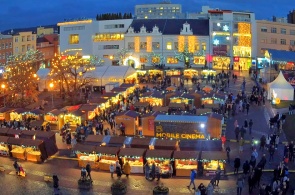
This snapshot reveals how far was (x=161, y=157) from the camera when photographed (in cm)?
2142

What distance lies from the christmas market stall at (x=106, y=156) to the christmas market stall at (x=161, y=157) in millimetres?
1645

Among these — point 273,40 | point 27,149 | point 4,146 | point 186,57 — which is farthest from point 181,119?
point 273,40

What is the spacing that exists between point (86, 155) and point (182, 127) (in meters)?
6.35

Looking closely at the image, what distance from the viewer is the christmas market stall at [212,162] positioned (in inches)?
824

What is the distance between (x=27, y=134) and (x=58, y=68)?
20.3 m

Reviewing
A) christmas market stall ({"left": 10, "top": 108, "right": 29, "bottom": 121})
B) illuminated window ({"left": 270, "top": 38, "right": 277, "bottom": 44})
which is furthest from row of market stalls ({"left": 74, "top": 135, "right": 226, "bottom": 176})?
illuminated window ({"left": 270, "top": 38, "right": 277, "bottom": 44})

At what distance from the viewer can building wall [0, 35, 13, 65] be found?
220 feet

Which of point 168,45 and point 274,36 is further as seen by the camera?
point 168,45

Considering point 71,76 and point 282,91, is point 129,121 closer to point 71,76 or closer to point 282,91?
point 282,91

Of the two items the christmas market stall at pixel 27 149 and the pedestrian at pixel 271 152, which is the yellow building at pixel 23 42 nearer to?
the christmas market stall at pixel 27 149

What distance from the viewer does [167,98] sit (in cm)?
3597

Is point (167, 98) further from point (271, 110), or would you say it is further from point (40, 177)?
point (40, 177)

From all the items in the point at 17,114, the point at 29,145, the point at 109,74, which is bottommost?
the point at 29,145

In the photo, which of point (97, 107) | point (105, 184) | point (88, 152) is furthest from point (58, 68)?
point (105, 184)
